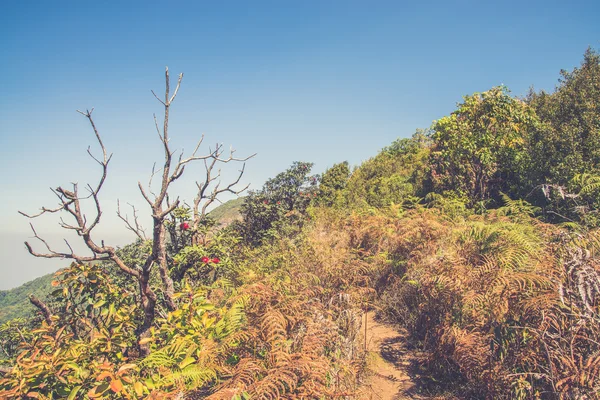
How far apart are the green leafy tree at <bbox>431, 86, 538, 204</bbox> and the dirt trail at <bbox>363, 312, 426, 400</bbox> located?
647cm

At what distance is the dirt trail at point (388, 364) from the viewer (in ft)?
12.9

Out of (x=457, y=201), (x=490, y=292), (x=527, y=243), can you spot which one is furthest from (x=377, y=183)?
(x=490, y=292)

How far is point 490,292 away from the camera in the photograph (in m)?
3.61

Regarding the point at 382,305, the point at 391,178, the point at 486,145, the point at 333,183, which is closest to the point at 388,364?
the point at 382,305

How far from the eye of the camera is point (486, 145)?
1004cm

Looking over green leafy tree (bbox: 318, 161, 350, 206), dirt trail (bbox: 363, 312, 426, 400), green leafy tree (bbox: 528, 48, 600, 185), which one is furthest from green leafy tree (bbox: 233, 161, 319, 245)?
green leafy tree (bbox: 528, 48, 600, 185)

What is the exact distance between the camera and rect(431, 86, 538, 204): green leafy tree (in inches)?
386

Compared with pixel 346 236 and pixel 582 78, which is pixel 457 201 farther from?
pixel 582 78

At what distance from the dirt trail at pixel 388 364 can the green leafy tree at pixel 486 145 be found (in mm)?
6475

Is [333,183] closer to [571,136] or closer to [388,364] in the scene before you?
[571,136]

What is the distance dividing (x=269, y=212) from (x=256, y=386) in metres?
9.97

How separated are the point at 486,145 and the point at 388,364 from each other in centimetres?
840

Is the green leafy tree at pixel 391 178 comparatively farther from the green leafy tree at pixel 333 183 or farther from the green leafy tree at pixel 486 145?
the green leafy tree at pixel 486 145

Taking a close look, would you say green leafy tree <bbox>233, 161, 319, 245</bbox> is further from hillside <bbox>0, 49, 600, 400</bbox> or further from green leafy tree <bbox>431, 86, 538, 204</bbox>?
green leafy tree <bbox>431, 86, 538, 204</bbox>
